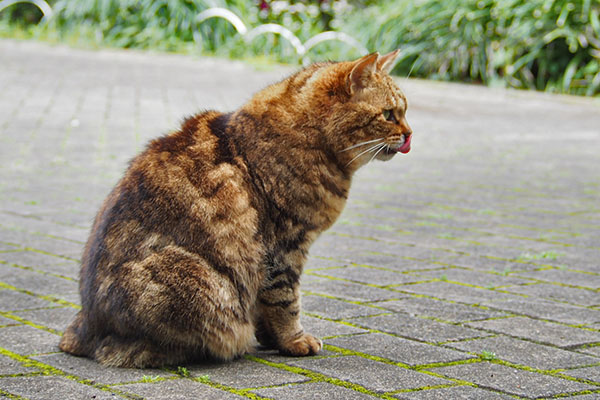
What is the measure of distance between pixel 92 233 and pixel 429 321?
5.28ft

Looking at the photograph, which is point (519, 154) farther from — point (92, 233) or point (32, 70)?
point (32, 70)

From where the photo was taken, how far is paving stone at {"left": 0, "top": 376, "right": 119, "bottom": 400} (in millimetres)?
2744

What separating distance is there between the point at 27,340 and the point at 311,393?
4.45 feet

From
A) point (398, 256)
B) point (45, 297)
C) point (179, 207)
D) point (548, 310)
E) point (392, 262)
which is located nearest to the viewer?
point (179, 207)

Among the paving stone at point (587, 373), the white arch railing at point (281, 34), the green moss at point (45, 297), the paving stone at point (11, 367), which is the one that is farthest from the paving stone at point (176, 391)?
the white arch railing at point (281, 34)

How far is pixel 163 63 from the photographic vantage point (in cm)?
1304

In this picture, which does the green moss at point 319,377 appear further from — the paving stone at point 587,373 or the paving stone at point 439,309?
the paving stone at point 439,309

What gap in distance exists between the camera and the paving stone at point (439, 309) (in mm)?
3848

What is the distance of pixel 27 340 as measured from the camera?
134 inches

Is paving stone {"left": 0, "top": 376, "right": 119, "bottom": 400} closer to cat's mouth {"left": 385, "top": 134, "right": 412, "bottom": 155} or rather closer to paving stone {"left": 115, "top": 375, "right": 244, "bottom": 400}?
paving stone {"left": 115, "top": 375, "right": 244, "bottom": 400}

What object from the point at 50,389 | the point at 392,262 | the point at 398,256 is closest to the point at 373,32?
the point at 398,256

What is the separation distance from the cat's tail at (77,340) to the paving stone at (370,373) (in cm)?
85

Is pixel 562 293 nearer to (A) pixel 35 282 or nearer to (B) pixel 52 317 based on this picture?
(B) pixel 52 317

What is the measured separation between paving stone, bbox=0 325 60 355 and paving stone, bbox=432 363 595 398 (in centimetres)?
162
